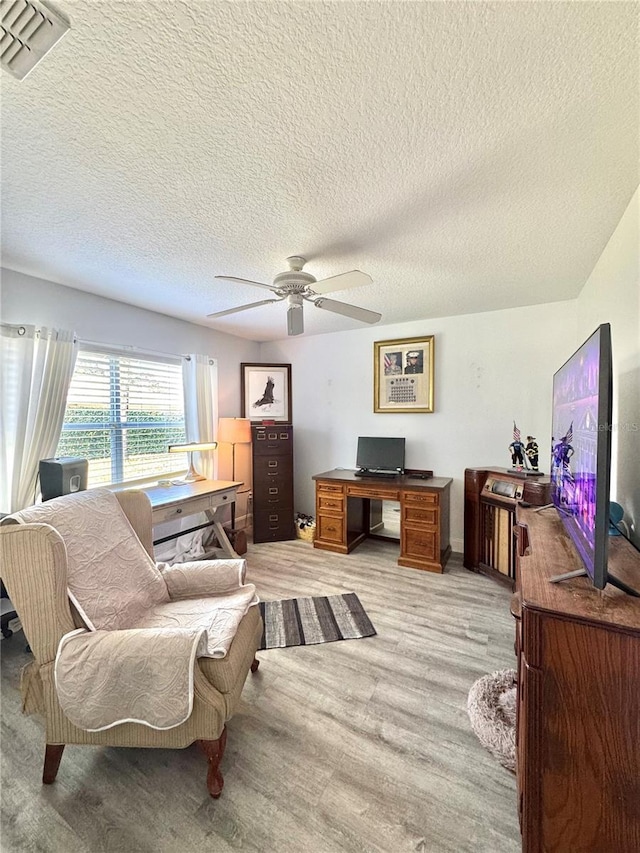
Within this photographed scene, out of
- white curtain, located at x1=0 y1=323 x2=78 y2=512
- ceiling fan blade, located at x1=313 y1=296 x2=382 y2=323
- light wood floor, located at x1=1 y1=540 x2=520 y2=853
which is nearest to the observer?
light wood floor, located at x1=1 y1=540 x2=520 y2=853

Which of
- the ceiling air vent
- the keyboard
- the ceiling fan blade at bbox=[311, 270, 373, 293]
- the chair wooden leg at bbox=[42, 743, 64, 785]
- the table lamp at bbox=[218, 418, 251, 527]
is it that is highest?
the ceiling air vent

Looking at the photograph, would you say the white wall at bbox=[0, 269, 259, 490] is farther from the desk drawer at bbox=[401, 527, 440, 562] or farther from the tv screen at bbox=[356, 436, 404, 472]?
the desk drawer at bbox=[401, 527, 440, 562]

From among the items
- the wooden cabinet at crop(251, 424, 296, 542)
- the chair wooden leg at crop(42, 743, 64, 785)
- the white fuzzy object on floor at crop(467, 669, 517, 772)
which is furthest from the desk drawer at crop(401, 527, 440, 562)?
the chair wooden leg at crop(42, 743, 64, 785)

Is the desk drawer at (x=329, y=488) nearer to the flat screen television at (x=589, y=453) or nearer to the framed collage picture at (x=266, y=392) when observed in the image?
the framed collage picture at (x=266, y=392)

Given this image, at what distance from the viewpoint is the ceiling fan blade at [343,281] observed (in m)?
1.78

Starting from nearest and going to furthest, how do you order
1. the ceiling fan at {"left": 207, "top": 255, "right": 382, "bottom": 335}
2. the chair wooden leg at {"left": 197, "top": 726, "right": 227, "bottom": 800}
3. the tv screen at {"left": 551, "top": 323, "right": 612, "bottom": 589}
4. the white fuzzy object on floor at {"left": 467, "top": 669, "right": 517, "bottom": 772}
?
1. the tv screen at {"left": 551, "top": 323, "right": 612, "bottom": 589}
2. the chair wooden leg at {"left": 197, "top": 726, "right": 227, "bottom": 800}
3. the white fuzzy object on floor at {"left": 467, "top": 669, "right": 517, "bottom": 772}
4. the ceiling fan at {"left": 207, "top": 255, "right": 382, "bottom": 335}

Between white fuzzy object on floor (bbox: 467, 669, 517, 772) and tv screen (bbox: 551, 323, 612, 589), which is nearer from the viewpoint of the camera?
tv screen (bbox: 551, 323, 612, 589)

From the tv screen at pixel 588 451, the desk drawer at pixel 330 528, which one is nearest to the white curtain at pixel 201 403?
the desk drawer at pixel 330 528

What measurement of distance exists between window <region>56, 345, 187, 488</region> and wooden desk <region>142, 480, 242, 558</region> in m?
0.36

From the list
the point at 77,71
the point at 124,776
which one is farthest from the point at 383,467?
the point at 77,71

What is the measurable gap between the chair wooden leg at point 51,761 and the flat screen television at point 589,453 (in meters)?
1.94

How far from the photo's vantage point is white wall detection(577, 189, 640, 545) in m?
1.42

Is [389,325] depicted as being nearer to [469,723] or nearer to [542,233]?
[542,233]

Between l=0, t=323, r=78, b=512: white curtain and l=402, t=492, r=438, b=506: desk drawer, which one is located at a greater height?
l=0, t=323, r=78, b=512: white curtain
